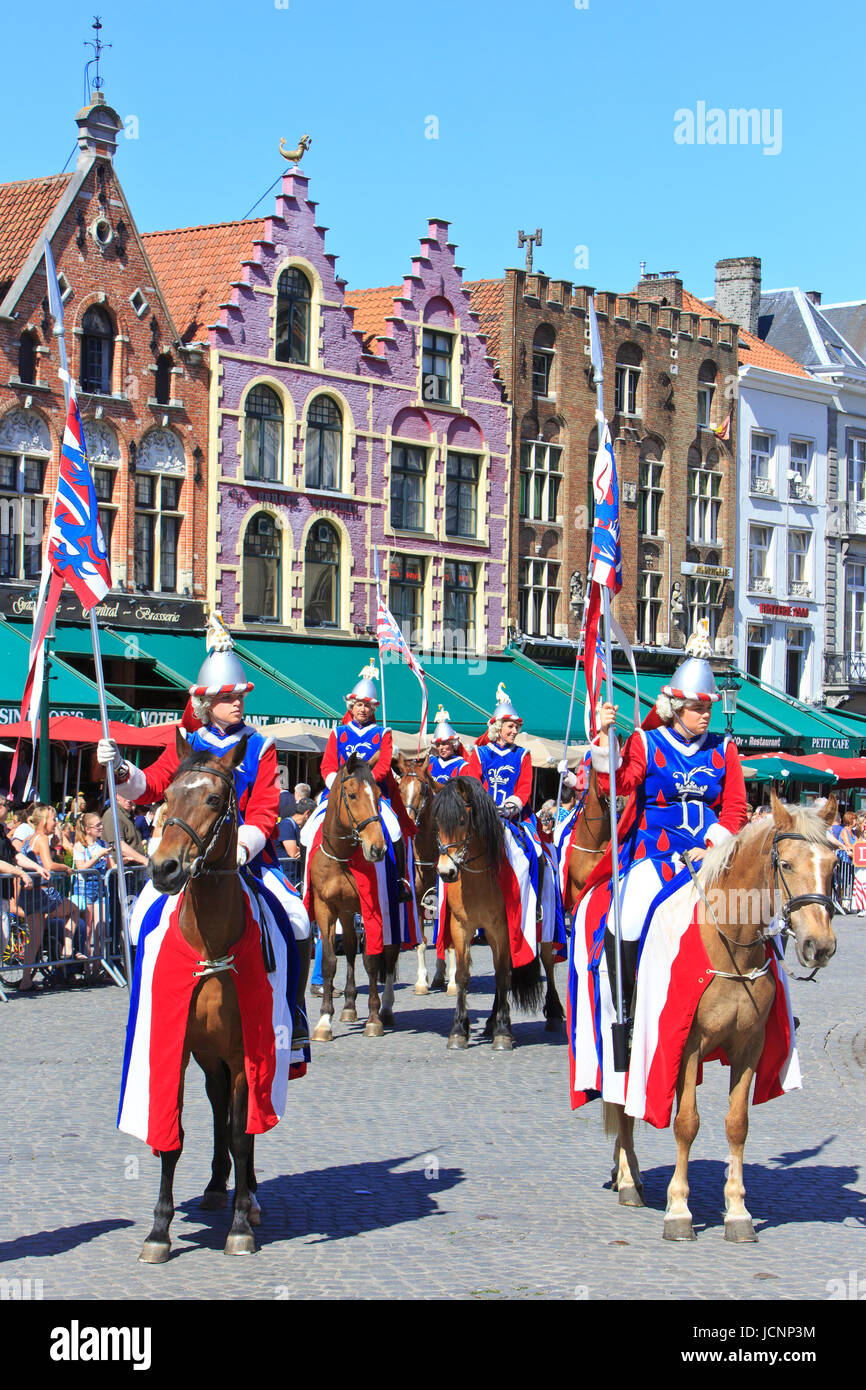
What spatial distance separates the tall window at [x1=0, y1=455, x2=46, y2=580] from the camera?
1152 inches

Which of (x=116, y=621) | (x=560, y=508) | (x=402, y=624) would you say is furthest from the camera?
(x=560, y=508)

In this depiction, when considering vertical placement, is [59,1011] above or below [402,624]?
below

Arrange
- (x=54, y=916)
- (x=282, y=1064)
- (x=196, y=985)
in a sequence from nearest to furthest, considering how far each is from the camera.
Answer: (x=196, y=985), (x=282, y=1064), (x=54, y=916)

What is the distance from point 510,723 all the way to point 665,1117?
6.65 m

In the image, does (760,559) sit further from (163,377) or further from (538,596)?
(163,377)

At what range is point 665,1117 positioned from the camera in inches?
303

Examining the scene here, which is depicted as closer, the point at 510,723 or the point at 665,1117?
the point at 665,1117

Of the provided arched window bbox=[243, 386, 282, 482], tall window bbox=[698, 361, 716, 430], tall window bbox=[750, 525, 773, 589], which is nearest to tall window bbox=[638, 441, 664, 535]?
tall window bbox=[698, 361, 716, 430]

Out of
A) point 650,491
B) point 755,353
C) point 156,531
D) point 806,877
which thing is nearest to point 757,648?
point 650,491

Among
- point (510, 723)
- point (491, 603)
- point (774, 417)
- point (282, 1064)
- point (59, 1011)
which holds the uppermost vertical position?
point (774, 417)

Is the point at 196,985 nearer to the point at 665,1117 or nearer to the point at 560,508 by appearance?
the point at 665,1117

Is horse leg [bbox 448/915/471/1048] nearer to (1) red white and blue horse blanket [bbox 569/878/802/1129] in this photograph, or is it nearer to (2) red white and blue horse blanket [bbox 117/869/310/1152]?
(1) red white and blue horse blanket [bbox 569/878/802/1129]

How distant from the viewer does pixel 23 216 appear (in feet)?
102
